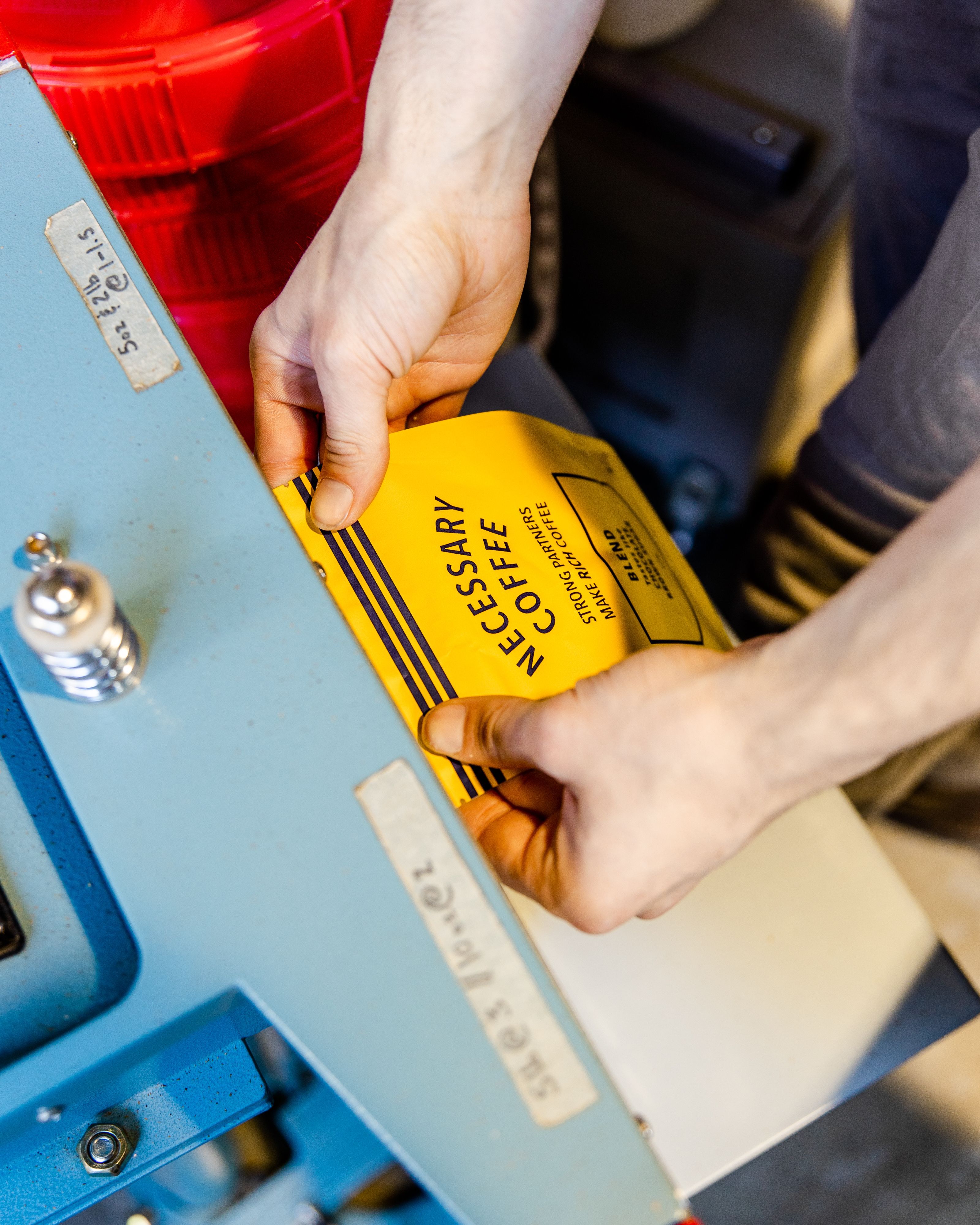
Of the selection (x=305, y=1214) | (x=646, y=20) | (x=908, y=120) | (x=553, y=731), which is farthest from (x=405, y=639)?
(x=646, y=20)

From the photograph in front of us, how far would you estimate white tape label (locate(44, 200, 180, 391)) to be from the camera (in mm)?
529

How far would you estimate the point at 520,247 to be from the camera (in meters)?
0.75

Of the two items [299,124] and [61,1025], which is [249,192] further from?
[61,1025]

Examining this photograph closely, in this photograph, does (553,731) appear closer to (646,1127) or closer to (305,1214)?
(646,1127)

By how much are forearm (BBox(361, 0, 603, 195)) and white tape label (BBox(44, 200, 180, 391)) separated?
7.8 inches

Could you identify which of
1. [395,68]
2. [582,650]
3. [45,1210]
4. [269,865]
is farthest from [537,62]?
[45,1210]

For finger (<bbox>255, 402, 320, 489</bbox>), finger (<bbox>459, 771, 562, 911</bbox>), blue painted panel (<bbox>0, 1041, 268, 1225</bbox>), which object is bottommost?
blue painted panel (<bbox>0, 1041, 268, 1225</bbox>)

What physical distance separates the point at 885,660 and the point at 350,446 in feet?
1.17

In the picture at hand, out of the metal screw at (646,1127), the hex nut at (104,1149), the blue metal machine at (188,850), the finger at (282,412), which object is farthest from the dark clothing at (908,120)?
the hex nut at (104,1149)

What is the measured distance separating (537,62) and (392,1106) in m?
0.65

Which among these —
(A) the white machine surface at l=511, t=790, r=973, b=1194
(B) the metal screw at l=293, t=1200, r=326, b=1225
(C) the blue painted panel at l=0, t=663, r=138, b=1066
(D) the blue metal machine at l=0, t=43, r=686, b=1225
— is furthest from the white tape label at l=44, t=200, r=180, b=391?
(B) the metal screw at l=293, t=1200, r=326, b=1225

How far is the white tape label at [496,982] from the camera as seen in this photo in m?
0.44

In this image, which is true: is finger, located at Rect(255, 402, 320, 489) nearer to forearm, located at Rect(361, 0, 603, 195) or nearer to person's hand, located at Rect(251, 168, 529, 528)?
person's hand, located at Rect(251, 168, 529, 528)

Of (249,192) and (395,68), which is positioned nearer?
(395,68)
